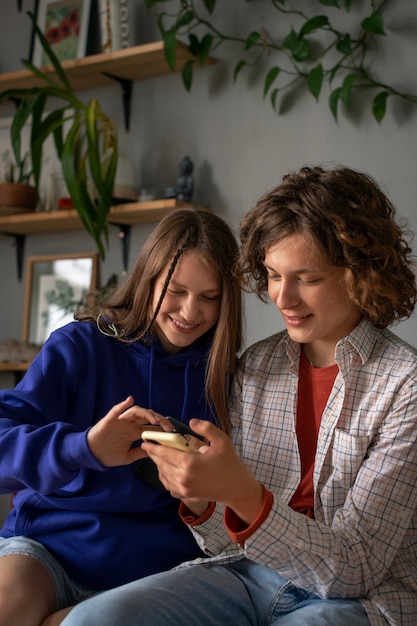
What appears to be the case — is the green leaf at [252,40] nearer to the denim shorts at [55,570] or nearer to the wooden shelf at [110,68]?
the wooden shelf at [110,68]

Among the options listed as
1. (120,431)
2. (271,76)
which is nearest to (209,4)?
(271,76)

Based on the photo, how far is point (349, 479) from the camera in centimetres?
138

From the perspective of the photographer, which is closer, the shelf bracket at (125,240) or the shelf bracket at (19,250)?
the shelf bracket at (125,240)

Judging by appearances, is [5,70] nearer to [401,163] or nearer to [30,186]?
[30,186]

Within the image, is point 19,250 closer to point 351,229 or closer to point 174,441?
point 351,229

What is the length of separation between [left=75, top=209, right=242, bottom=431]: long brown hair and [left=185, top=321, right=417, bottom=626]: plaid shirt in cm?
7

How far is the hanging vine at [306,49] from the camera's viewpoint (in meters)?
2.38

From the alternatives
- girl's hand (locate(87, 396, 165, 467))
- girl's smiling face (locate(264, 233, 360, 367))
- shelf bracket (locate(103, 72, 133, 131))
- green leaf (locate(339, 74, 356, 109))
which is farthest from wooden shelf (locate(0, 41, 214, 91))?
girl's hand (locate(87, 396, 165, 467))

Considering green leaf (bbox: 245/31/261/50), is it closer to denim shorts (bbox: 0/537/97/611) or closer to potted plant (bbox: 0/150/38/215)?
potted plant (bbox: 0/150/38/215)

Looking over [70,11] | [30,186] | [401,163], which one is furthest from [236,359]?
[70,11]

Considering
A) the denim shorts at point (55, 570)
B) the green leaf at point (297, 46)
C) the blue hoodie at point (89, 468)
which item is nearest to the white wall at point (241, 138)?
the green leaf at point (297, 46)

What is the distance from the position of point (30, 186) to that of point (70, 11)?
661 millimetres

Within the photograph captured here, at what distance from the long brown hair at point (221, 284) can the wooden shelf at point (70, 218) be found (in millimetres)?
826

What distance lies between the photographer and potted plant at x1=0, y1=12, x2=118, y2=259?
2594 mm
